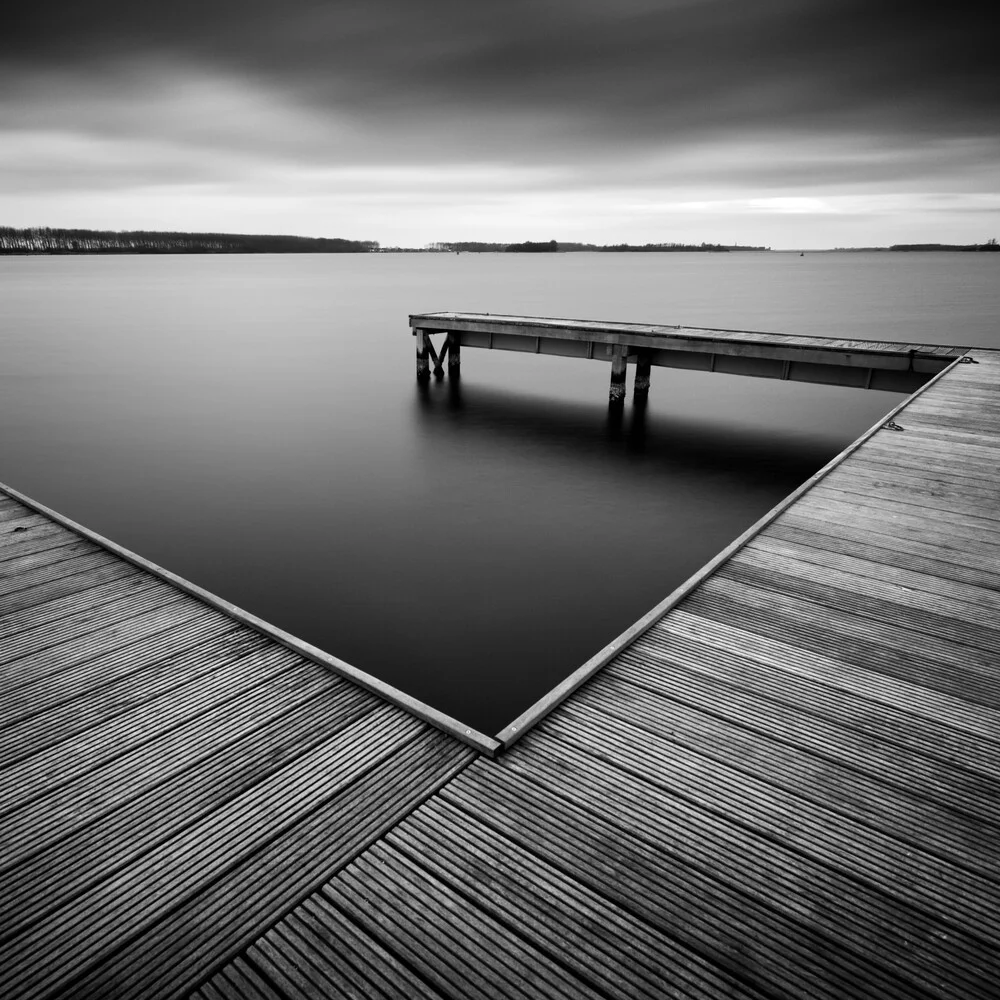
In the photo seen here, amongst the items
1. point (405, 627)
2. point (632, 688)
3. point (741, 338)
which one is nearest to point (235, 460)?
point (405, 627)

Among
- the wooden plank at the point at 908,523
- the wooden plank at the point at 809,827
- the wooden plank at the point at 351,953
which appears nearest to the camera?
the wooden plank at the point at 351,953

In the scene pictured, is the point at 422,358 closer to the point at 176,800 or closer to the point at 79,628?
the point at 79,628

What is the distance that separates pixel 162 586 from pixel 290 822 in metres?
3.57

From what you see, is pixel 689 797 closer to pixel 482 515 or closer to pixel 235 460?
pixel 482 515

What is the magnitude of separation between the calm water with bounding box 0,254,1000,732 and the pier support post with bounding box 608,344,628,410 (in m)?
0.97

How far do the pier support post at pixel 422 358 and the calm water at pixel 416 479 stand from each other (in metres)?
0.51

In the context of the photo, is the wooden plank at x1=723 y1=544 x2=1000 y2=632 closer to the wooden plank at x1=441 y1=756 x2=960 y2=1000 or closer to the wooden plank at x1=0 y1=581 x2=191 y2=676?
the wooden plank at x1=441 y1=756 x2=960 y2=1000

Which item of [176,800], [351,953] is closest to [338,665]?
[176,800]

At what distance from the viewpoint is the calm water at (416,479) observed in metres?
9.41

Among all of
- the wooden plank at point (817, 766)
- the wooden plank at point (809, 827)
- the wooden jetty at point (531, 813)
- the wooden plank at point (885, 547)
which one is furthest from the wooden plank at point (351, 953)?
the wooden plank at point (885, 547)

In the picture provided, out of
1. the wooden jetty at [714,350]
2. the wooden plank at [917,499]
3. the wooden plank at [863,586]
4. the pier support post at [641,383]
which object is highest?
the wooden jetty at [714,350]

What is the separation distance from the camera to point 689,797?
3.76 m

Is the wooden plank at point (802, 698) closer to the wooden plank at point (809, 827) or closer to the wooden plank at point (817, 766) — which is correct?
the wooden plank at point (817, 766)

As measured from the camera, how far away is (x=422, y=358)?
25.8 meters
